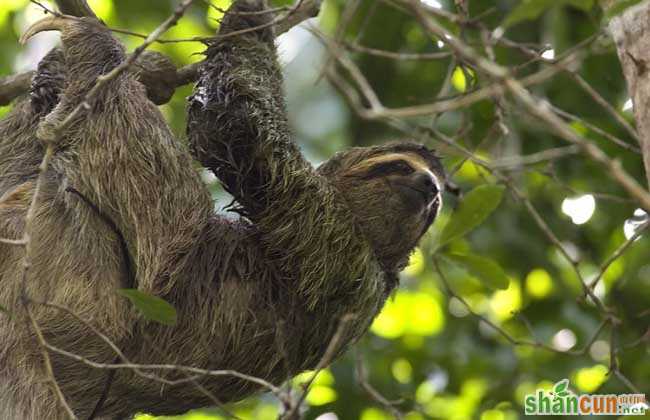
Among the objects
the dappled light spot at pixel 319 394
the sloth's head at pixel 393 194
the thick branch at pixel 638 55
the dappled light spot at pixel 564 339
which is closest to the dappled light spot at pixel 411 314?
the dappled light spot at pixel 319 394

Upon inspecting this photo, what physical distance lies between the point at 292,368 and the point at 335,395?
3.03m

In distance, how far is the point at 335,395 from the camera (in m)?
10.8

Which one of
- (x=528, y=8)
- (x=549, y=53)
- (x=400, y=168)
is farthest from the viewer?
(x=549, y=53)

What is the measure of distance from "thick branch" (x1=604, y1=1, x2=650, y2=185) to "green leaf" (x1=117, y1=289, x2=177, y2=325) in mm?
2921

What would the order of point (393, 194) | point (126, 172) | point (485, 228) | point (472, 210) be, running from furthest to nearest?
point (485, 228), point (393, 194), point (472, 210), point (126, 172)

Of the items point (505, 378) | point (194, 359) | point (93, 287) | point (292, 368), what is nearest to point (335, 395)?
point (505, 378)

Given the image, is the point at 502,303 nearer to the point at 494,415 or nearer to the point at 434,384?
the point at 494,415

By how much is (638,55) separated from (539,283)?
675 cm

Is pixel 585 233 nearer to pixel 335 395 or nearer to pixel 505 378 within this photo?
pixel 505 378

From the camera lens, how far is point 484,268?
780 cm

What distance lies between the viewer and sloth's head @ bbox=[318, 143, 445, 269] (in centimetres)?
791

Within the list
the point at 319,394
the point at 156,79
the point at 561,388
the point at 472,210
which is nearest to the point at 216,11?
the point at 156,79

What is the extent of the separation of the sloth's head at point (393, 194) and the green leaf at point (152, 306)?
256 cm

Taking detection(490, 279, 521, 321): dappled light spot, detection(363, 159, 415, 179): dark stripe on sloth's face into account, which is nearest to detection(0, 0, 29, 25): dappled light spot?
detection(363, 159, 415, 179): dark stripe on sloth's face
